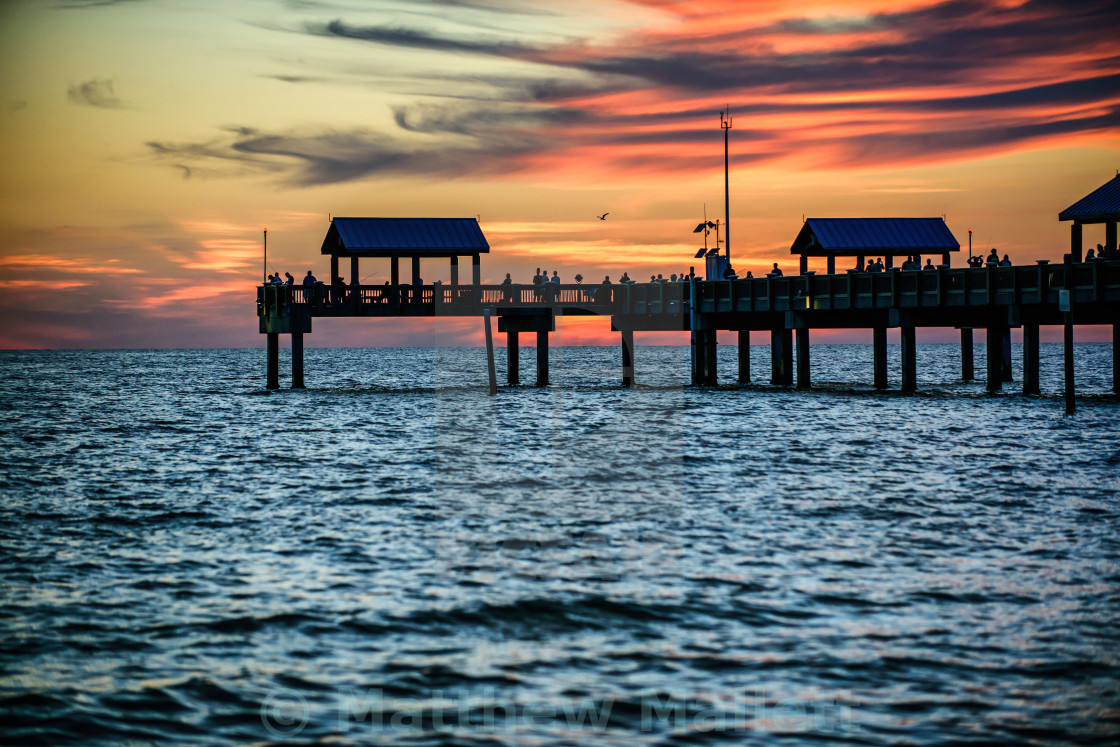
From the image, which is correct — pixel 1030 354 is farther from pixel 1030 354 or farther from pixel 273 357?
pixel 273 357

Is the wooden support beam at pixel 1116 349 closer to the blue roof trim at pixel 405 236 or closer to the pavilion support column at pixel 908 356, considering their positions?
the pavilion support column at pixel 908 356

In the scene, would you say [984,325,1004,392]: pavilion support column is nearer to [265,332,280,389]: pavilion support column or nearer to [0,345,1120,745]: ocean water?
[0,345,1120,745]: ocean water

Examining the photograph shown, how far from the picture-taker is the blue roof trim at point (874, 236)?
5612 centimetres

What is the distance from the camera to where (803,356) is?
5153 centimetres

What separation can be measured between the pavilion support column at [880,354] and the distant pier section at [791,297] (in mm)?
125

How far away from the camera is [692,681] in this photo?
36.7 feet

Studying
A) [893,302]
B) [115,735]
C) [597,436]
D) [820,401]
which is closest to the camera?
[115,735]

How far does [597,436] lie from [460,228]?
20248 mm

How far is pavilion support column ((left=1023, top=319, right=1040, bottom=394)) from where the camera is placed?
41812 millimetres

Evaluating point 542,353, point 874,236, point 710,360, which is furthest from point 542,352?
point 874,236

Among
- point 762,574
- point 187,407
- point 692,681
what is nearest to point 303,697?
point 692,681

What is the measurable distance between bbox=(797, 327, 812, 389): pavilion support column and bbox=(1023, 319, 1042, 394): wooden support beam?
879 cm

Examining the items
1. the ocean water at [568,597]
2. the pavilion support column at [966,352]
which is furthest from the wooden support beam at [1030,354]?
the pavilion support column at [966,352]

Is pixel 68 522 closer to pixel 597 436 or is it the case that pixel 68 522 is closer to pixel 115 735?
pixel 115 735
